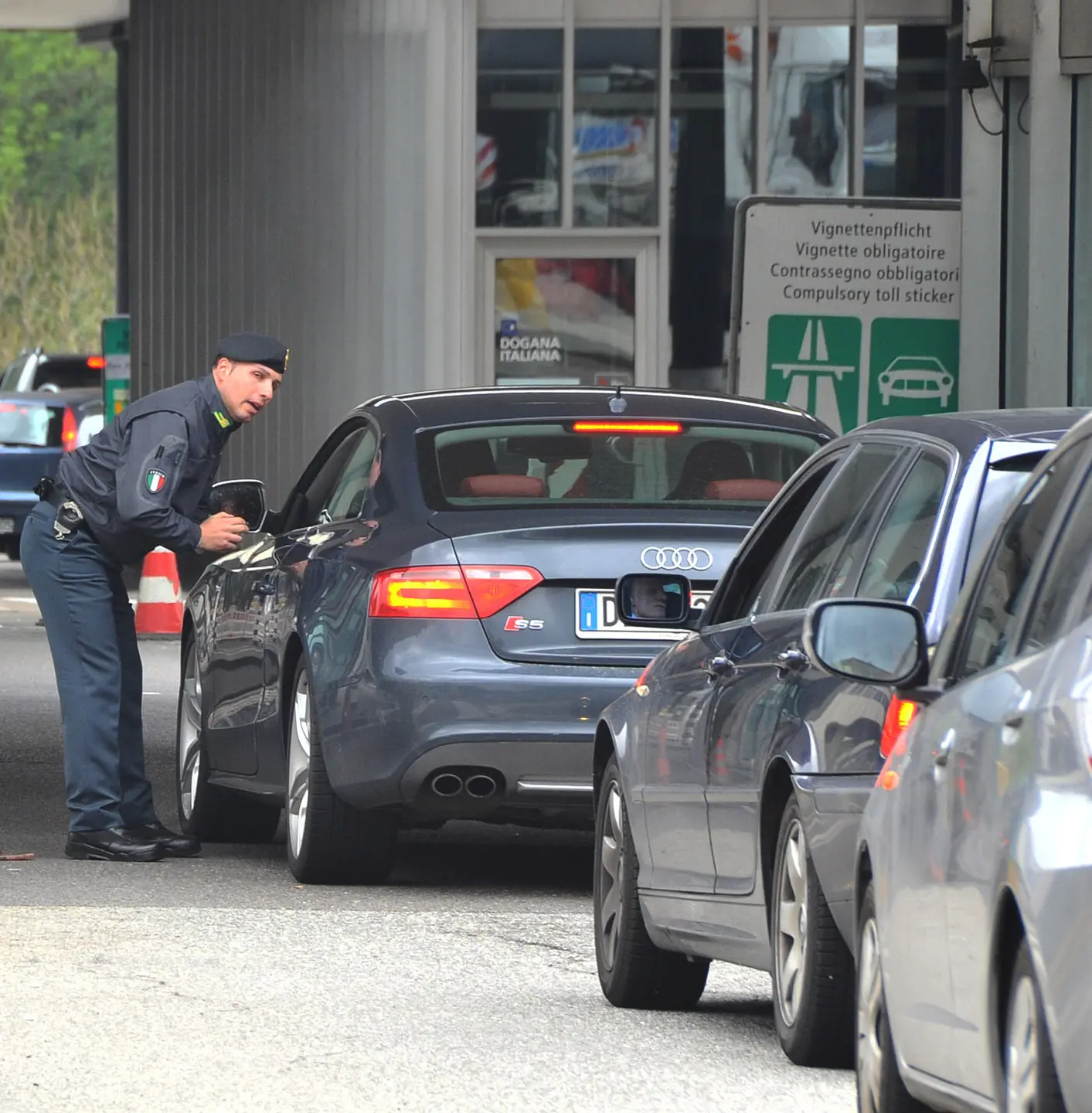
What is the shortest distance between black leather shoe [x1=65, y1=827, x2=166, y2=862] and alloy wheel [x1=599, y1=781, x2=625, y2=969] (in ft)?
9.17

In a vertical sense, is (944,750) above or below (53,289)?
below

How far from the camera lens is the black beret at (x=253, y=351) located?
395 inches

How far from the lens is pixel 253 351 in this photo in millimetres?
10047

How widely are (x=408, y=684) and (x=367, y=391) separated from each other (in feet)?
54.5

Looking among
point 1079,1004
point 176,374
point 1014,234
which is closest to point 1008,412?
point 1079,1004

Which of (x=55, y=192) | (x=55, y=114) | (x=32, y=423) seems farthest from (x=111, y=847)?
(x=55, y=114)

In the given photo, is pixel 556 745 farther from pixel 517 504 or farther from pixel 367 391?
pixel 367 391

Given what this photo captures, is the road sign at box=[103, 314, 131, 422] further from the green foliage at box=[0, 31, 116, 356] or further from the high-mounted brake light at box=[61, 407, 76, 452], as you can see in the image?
the green foliage at box=[0, 31, 116, 356]

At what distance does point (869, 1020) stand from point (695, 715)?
1.94 m

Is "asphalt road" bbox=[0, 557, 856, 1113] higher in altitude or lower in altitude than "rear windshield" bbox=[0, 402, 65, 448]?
lower

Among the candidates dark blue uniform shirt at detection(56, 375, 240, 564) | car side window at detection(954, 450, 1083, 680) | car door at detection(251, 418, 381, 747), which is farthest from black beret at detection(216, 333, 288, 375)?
car side window at detection(954, 450, 1083, 680)

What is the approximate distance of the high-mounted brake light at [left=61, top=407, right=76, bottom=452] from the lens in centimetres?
→ 2998

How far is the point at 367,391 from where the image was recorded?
2525 cm

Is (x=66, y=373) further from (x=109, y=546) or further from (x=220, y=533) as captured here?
(x=220, y=533)
